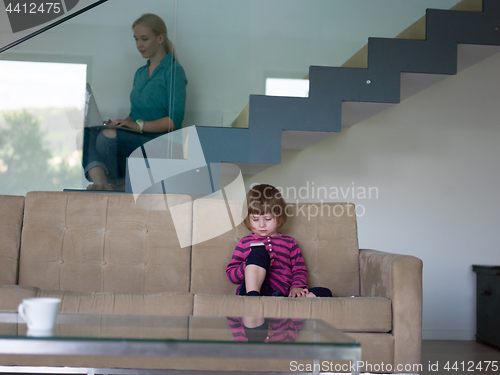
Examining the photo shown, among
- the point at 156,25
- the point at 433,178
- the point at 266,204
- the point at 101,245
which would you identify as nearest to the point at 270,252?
the point at 266,204

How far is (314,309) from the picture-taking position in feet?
5.93

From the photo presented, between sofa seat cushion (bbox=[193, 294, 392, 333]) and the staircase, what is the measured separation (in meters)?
0.97

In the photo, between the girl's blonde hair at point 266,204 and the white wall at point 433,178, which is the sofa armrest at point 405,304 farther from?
the white wall at point 433,178

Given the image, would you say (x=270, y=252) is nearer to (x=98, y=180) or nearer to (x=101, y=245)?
(x=101, y=245)

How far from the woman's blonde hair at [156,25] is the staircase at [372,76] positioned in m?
0.53

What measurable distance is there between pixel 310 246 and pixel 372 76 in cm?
102

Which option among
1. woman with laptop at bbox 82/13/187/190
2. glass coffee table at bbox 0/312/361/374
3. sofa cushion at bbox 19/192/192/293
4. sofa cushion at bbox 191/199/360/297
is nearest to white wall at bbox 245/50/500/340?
woman with laptop at bbox 82/13/187/190

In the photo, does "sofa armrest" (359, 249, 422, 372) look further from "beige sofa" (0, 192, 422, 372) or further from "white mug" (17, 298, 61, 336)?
"white mug" (17, 298, 61, 336)

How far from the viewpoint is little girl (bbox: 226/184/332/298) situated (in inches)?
82.6

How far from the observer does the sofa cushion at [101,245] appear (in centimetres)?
218

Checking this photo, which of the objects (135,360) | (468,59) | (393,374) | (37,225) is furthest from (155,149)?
(468,59)

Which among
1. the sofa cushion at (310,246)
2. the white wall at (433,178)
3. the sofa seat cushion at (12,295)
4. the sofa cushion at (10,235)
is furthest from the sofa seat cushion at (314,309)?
the white wall at (433,178)

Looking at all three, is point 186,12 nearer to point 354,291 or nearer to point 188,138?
point 188,138

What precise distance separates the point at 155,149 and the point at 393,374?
5.23 feet
